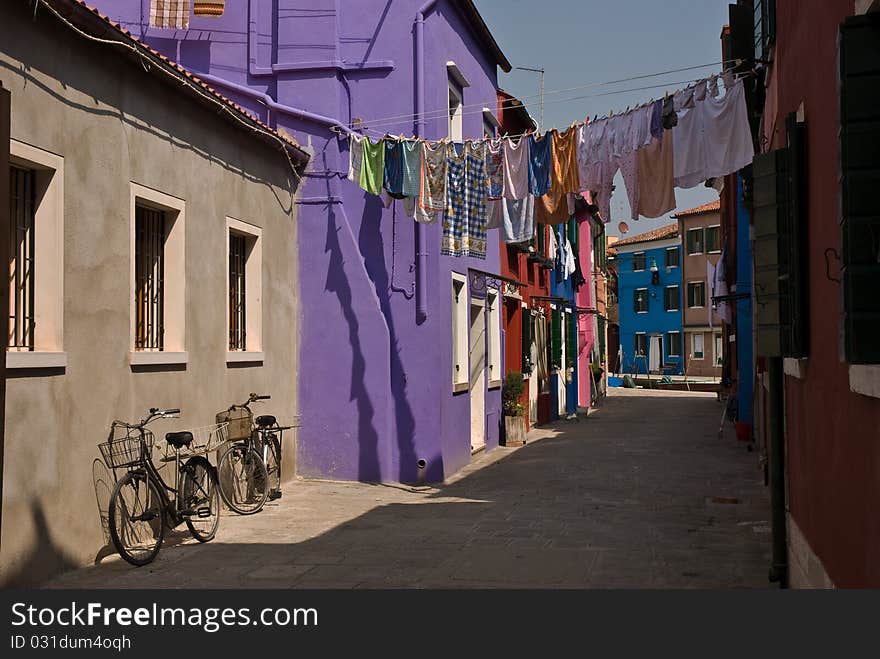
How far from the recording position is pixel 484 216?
490 inches

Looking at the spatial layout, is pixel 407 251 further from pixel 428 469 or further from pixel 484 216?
pixel 428 469

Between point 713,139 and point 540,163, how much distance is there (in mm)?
2190

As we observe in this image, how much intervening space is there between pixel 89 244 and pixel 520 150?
5391 mm

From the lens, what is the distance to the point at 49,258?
24.4 ft

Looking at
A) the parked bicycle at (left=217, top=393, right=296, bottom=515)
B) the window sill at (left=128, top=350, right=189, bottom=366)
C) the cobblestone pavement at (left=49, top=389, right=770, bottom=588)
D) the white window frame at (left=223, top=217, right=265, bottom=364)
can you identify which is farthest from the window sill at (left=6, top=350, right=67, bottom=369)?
the white window frame at (left=223, top=217, right=265, bottom=364)

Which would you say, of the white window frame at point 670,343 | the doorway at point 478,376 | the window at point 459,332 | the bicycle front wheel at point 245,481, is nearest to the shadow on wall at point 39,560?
the bicycle front wheel at point 245,481

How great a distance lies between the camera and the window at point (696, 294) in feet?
183

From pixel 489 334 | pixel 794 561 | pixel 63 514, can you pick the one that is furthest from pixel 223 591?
pixel 489 334

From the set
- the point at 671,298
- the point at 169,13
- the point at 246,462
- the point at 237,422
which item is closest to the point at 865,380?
the point at 237,422

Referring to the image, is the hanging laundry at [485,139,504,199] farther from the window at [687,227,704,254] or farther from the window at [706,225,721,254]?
Answer: the window at [687,227,704,254]

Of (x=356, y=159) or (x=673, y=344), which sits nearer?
(x=356, y=159)

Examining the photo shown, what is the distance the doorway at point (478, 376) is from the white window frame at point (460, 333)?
0.95 meters

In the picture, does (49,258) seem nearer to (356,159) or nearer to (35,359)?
(35,359)

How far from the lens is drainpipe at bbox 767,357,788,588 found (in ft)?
23.1
